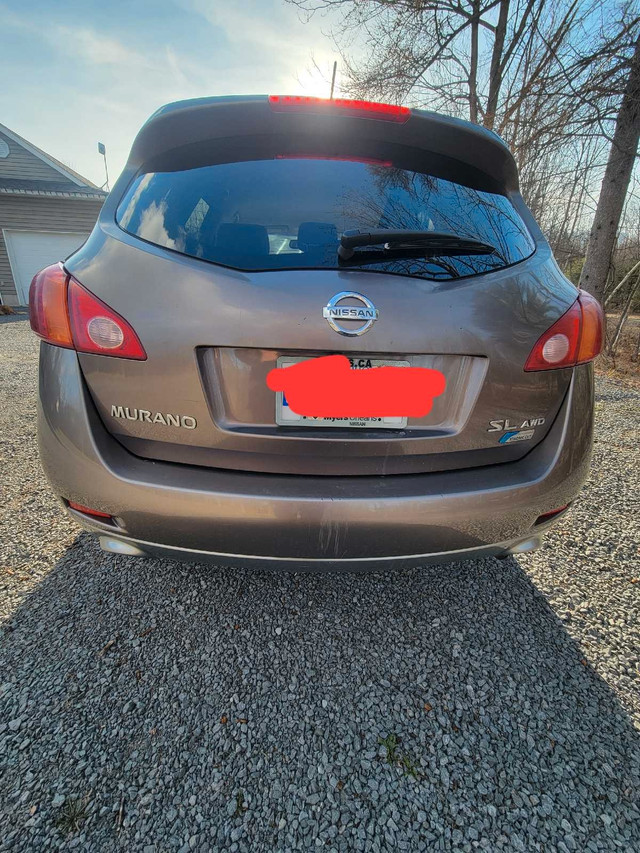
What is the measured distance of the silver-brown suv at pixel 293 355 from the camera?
1.16m

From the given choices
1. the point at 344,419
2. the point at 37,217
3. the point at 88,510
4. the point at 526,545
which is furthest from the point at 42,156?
the point at 526,545

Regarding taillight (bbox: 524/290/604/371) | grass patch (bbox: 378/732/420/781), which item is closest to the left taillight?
taillight (bbox: 524/290/604/371)

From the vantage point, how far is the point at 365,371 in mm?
1183

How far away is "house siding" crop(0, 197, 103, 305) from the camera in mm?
13516

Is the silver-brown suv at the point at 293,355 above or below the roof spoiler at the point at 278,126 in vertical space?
below

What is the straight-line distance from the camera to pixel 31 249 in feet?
45.7

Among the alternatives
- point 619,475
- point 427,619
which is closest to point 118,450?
point 427,619

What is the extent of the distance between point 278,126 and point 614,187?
823 centimetres

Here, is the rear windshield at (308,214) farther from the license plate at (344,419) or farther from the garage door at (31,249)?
the garage door at (31,249)

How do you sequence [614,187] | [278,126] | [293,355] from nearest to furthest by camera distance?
[293,355] → [278,126] → [614,187]

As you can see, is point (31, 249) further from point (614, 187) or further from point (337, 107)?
point (337, 107)

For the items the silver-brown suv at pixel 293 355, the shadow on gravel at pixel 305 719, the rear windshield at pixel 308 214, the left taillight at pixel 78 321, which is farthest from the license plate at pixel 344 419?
the shadow on gravel at pixel 305 719

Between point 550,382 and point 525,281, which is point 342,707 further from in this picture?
point 525,281

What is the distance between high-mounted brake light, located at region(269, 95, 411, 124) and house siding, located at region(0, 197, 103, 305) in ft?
50.0
